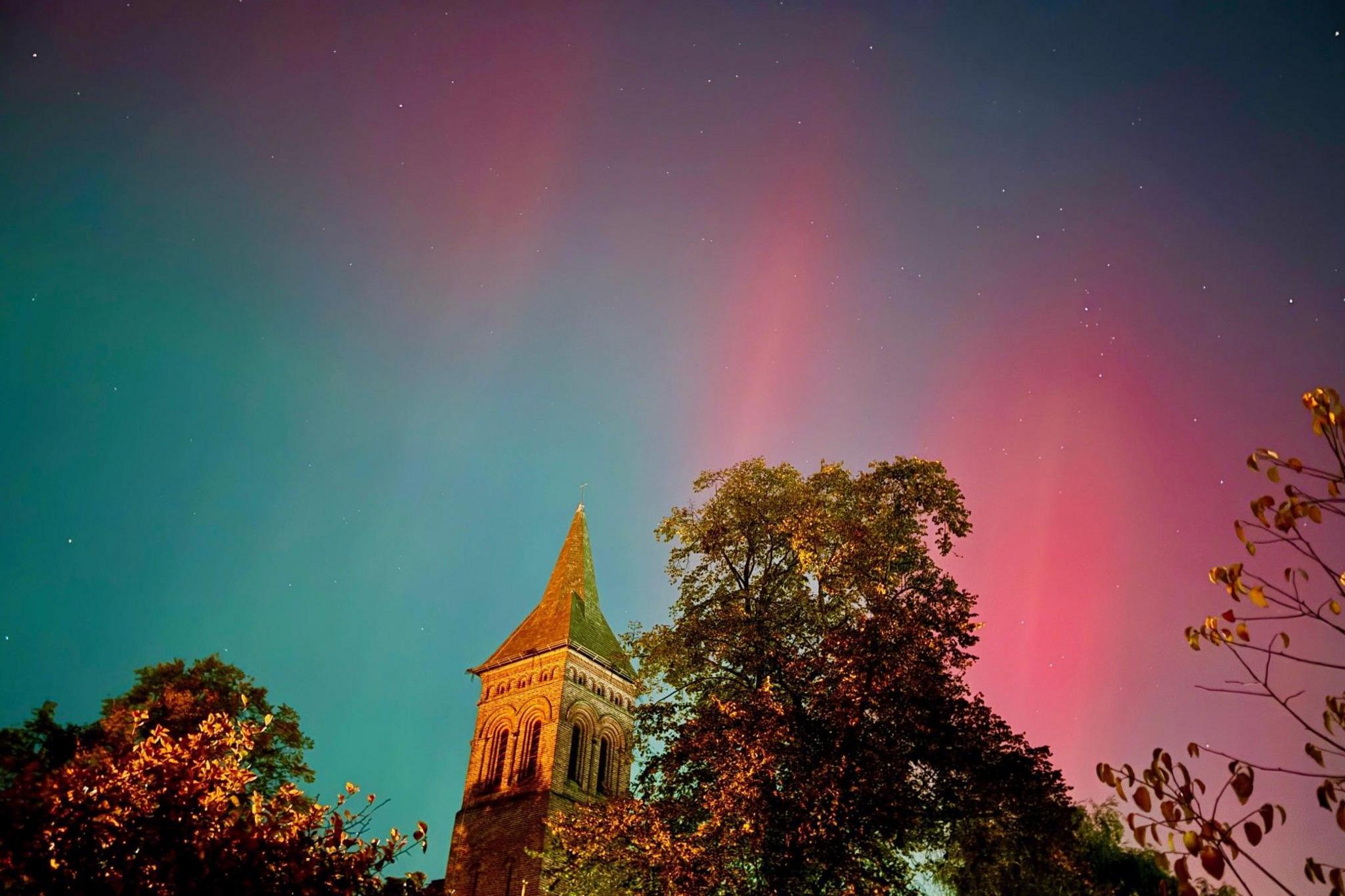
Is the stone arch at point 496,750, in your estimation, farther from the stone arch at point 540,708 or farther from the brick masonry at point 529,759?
the stone arch at point 540,708

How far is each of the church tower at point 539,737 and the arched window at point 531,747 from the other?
0.17ft

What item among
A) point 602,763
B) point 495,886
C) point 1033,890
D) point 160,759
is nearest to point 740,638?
point 1033,890

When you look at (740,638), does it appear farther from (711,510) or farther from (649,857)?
(649,857)

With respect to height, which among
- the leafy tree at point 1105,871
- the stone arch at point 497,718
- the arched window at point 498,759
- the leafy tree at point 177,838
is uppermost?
the stone arch at point 497,718

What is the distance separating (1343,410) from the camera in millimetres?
5086

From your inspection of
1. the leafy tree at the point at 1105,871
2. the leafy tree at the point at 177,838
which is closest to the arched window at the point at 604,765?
the leafy tree at the point at 1105,871

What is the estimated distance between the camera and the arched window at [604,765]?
5291 centimetres

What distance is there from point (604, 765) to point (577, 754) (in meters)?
2.81

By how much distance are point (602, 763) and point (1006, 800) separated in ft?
128

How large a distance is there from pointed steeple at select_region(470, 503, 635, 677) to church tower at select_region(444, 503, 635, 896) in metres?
0.09

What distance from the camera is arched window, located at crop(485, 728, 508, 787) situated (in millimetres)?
51094

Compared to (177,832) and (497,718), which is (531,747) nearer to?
(497,718)

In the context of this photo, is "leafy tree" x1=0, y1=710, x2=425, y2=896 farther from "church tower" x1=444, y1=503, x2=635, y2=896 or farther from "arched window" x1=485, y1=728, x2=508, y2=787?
"arched window" x1=485, y1=728, x2=508, y2=787

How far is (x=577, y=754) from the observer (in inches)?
2030
